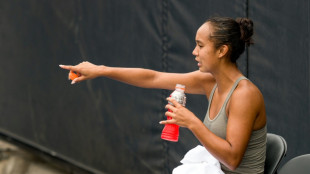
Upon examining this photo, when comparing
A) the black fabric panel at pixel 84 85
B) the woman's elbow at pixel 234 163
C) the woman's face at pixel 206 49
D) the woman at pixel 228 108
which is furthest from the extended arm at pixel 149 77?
the black fabric panel at pixel 84 85

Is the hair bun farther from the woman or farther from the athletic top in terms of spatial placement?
the athletic top

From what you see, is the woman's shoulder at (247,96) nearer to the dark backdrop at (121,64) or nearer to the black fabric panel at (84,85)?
the dark backdrop at (121,64)

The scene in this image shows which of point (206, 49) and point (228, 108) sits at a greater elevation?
point (206, 49)

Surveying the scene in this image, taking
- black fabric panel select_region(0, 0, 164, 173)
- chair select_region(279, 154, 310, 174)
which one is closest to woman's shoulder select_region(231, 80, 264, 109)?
chair select_region(279, 154, 310, 174)

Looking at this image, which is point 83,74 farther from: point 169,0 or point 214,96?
point 169,0

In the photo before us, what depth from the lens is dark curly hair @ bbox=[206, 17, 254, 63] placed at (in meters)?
2.98

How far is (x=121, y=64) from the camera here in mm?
5777

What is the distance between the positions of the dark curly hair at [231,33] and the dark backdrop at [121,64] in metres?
1.09

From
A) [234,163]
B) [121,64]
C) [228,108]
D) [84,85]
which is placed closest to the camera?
[234,163]

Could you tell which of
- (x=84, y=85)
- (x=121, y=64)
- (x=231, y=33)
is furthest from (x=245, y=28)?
(x=84, y=85)

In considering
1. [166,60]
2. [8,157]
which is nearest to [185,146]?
[166,60]

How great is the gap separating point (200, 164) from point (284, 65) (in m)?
1.42

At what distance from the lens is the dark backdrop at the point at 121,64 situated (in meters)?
4.15

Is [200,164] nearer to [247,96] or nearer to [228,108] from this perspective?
[228,108]
